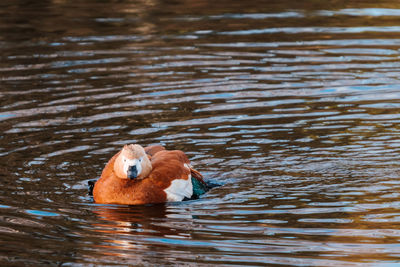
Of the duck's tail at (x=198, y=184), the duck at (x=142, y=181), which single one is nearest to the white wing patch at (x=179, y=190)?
the duck at (x=142, y=181)

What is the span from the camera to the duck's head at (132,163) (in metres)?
9.81

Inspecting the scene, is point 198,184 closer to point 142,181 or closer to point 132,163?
point 142,181

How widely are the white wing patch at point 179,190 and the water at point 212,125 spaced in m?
0.14

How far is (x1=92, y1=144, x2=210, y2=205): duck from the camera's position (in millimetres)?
9891

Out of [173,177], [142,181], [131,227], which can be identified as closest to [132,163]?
[142,181]

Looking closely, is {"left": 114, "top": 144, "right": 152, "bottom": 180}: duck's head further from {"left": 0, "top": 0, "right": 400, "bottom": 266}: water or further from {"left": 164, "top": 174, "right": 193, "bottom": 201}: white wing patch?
{"left": 0, "top": 0, "right": 400, "bottom": 266}: water

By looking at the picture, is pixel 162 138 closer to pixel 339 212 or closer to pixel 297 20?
pixel 339 212

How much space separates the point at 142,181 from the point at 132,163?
1.26ft

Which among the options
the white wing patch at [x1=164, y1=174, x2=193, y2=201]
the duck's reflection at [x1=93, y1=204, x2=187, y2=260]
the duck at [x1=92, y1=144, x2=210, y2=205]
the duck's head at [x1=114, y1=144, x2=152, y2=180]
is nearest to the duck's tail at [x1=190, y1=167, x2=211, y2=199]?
the duck at [x1=92, y1=144, x2=210, y2=205]

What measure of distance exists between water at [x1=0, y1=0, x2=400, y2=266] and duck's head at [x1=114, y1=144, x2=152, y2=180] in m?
0.44

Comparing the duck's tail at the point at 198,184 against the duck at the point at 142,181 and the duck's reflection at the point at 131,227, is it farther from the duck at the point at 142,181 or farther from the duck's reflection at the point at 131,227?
the duck's reflection at the point at 131,227

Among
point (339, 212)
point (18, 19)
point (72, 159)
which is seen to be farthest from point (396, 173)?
point (18, 19)

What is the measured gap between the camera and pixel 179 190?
10164 mm

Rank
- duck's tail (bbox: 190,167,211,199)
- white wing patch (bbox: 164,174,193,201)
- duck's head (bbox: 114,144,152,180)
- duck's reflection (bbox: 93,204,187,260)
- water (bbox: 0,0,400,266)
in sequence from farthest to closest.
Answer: duck's tail (bbox: 190,167,211,199) → white wing patch (bbox: 164,174,193,201) → duck's head (bbox: 114,144,152,180) → water (bbox: 0,0,400,266) → duck's reflection (bbox: 93,204,187,260)
